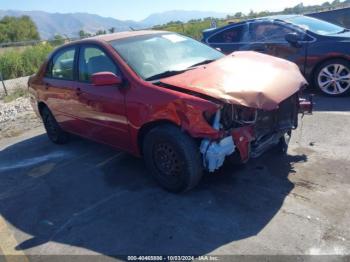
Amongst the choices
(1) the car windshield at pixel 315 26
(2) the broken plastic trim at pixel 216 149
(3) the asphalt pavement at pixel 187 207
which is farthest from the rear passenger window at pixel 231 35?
(2) the broken plastic trim at pixel 216 149

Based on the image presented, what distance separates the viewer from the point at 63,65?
5660 mm

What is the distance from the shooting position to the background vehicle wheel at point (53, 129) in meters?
6.24

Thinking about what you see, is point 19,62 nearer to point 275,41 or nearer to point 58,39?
point 58,39

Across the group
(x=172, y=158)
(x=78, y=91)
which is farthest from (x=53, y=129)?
(x=172, y=158)

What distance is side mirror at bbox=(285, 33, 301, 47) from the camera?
729 cm

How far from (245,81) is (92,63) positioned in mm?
2102

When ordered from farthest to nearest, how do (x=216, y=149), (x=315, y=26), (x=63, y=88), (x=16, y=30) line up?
1. (x=16, y=30)
2. (x=315, y=26)
3. (x=63, y=88)
4. (x=216, y=149)

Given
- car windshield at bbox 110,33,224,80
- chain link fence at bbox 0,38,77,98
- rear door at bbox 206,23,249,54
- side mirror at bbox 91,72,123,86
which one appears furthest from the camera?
chain link fence at bbox 0,38,77,98

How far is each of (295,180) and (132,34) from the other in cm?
277

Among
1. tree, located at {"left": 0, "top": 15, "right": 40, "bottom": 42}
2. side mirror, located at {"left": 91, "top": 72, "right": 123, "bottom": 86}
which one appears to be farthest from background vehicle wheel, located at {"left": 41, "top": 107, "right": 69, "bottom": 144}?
tree, located at {"left": 0, "top": 15, "right": 40, "bottom": 42}

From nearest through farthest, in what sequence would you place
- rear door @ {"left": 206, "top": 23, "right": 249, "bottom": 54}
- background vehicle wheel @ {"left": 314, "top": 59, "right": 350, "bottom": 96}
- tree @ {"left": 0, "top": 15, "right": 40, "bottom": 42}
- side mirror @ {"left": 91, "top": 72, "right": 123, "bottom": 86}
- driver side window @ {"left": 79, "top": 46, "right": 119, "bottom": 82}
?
side mirror @ {"left": 91, "top": 72, "right": 123, "bottom": 86} < driver side window @ {"left": 79, "top": 46, "right": 119, "bottom": 82} < background vehicle wheel @ {"left": 314, "top": 59, "right": 350, "bottom": 96} < rear door @ {"left": 206, "top": 23, "right": 249, "bottom": 54} < tree @ {"left": 0, "top": 15, "right": 40, "bottom": 42}

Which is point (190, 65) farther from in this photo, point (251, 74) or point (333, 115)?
point (333, 115)

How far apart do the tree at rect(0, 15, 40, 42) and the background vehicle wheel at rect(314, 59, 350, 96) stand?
205 ft

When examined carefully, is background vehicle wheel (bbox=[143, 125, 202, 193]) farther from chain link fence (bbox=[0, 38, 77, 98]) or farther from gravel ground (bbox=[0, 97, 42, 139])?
chain link fence (bbox=[0, 38, 77, 98])
